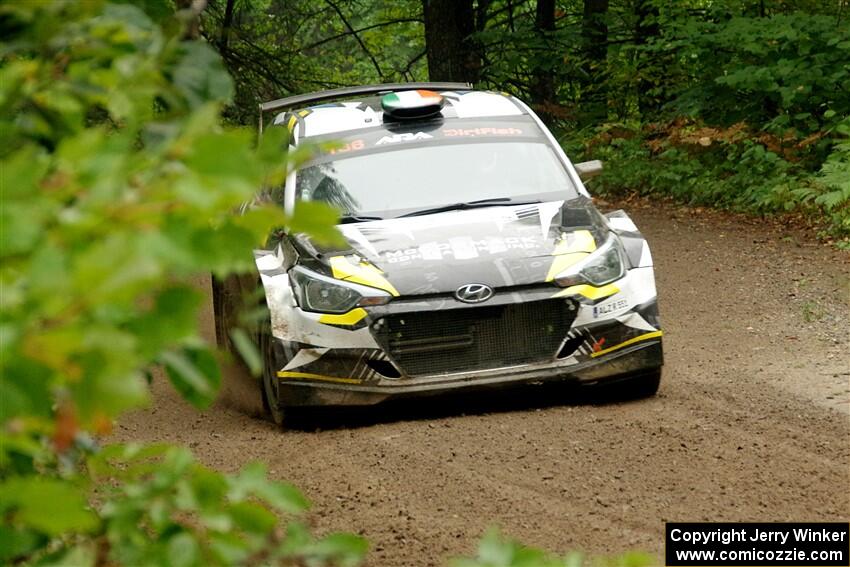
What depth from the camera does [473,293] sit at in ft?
22.0

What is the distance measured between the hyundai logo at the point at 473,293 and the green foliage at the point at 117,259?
187 inches

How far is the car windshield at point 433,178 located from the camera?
302 inches

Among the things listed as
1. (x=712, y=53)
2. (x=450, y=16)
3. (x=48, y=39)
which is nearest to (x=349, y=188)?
(x=48, y=39)

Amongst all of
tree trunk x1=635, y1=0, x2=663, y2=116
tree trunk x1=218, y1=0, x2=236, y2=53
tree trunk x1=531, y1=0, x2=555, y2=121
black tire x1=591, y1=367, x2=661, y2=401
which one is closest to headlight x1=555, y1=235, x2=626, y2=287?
black tire x1=591, y1=367, x2=661, y2=401

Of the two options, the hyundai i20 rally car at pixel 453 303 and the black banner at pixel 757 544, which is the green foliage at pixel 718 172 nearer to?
the hyundai i20 rally car at pixel 453 303

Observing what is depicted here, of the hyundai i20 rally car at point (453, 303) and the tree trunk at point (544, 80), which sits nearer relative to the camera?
the hyundai i20 rally car at point (453, 303)

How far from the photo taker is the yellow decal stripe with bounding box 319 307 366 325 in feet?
22.0

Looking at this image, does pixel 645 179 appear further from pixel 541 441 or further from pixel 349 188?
pixel 541 441

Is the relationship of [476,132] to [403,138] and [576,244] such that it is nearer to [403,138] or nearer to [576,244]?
[403,138]

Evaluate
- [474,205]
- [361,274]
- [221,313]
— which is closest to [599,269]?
[474,205]

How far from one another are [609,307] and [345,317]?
1.50 m

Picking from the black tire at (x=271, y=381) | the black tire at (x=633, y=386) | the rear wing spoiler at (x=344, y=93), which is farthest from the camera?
the rear wing spoiler at (x=344, y=93)

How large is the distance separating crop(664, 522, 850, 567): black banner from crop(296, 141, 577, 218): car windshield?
Answer: 3.32 meters

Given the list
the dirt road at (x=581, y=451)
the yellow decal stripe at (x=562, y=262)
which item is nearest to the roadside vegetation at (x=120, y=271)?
the dirt road at (x=581, y=451)
